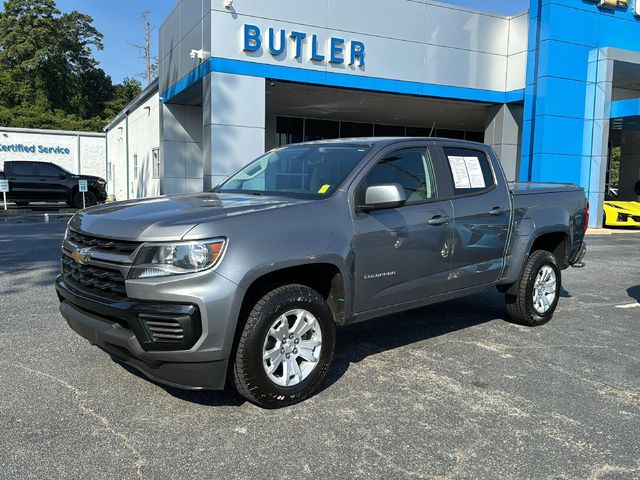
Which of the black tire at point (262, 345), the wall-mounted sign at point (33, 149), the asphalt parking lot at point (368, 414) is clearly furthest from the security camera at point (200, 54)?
the wall-mounted sign at point (33, 149)

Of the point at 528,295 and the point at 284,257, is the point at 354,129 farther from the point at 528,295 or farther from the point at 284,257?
the point at 284,257

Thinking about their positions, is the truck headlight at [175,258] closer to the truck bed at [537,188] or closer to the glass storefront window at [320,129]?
the truck bed at [537,188]

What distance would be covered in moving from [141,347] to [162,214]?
87 centimetres

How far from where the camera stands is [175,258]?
334 cm

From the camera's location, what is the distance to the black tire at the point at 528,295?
578 cm

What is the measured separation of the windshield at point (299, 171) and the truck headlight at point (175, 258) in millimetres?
1096

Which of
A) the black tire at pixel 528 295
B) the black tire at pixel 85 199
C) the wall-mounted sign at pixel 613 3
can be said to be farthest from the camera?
the black tire at pixel 85 199

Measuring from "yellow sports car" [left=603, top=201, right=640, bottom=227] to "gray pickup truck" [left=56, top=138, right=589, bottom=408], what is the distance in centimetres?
1425

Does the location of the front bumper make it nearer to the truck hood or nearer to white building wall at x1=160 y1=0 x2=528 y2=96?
the truck hood

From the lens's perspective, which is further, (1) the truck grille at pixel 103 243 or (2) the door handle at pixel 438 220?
(2) the door handle at pixel 438 220

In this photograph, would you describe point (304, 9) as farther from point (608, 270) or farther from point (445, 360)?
point (445, 360)

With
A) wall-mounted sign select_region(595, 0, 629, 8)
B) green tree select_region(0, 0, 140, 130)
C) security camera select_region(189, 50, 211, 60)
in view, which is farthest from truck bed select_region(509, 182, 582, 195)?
green tree select_region(0, 0, 140, 130)

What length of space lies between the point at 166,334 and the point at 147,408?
0.72 m

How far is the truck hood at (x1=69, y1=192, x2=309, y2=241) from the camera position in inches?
133
